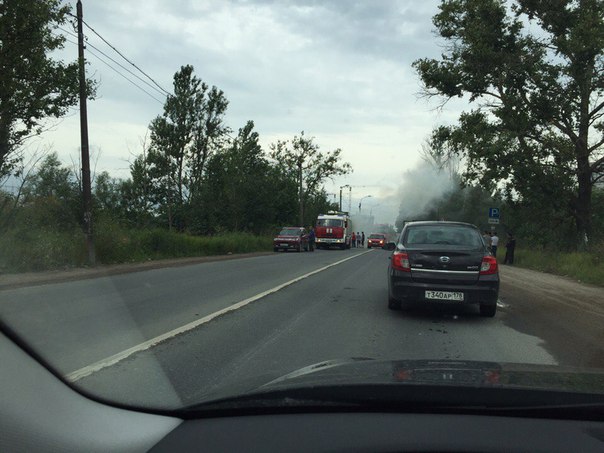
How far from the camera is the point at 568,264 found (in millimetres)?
18703

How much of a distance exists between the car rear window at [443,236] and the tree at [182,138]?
124 ft

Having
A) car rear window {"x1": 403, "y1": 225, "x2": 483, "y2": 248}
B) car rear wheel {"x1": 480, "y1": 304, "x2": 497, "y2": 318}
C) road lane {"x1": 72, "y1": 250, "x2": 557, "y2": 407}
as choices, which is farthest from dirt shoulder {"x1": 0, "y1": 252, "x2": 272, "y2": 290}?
car rear wheel {"x1": 480, "y1": 304, "x2": 497, "y2": 318}

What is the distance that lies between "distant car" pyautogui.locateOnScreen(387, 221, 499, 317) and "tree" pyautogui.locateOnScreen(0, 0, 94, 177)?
1115 cm

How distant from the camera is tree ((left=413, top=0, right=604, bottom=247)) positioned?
73.6 feet

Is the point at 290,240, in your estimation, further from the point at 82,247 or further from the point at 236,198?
the point at 82,247

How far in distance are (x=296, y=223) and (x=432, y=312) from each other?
47.1 m

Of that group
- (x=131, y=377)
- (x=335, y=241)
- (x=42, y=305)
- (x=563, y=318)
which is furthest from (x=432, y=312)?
(x=335, y=241)

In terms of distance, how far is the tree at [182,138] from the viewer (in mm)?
46000

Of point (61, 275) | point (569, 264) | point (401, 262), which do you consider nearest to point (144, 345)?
point (401, 262)

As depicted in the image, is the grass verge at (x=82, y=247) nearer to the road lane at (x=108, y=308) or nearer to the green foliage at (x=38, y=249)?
the green foliage at (x=38, y=249)

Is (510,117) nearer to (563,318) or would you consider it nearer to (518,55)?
(518,55)

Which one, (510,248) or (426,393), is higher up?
(426,393)

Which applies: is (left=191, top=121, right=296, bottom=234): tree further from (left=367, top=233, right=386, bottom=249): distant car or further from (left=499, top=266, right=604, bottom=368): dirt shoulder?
(left=499, top=266, right=604, bottom=368): dirt shoulder

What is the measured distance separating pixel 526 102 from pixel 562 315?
16816mm
